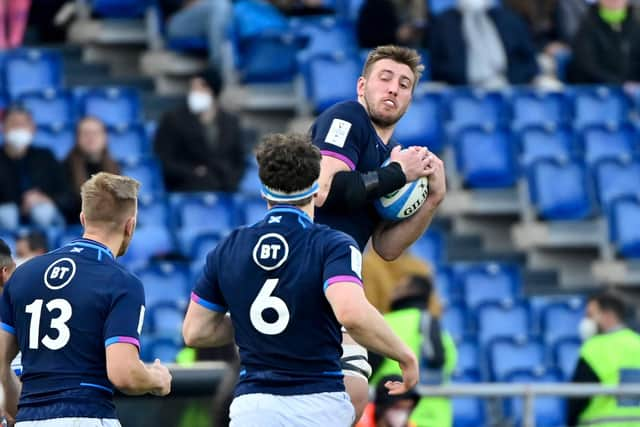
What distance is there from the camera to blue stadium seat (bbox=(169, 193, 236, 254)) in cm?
1390

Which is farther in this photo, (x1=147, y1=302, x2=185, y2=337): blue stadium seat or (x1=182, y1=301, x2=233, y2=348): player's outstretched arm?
(x1=147, y1=302, x2=185, y2=337): blue stadium seat

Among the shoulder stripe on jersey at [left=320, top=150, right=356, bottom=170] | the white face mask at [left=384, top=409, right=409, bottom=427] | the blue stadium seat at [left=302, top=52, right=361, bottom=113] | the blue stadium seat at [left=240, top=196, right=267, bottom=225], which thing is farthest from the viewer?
the blue stadium seat at [left=302, top=52, right=361, bottom=113]

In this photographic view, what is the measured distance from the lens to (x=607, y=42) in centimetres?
1677

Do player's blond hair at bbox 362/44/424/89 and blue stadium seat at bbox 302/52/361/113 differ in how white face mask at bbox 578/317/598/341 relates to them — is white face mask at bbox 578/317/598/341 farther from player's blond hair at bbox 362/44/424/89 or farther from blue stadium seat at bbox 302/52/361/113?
player's blond hair at bbox 362/44/424/89

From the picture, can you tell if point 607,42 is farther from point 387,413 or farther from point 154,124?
point 387,413

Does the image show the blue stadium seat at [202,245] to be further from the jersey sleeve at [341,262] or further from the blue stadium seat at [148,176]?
the jersey sleeve at [341,262]

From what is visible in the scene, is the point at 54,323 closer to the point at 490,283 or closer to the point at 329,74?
the point at 490,283

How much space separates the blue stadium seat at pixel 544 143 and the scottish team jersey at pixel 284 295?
29.9 feet

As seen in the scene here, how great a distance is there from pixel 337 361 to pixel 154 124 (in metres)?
8.73

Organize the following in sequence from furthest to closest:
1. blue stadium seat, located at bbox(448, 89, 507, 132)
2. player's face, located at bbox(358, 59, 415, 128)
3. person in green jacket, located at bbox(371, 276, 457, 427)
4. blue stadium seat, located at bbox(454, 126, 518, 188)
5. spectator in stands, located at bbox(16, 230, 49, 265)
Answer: blue stadium seat, located at bbox(448, 89, 507, 132) → blue stadium seat, located at bbox(454, 126, 518, 188) → spectator in stands, located at bbox(16, 230, 49, 265) → person in green jacket, located at bbox(371, 276, 457, 427) → player's face, located at bbox(358, 59, 415, 128)

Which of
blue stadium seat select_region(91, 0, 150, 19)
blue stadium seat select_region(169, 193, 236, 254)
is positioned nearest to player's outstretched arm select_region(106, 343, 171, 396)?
blue stadium seat select_region(169, 193, 236, 254)

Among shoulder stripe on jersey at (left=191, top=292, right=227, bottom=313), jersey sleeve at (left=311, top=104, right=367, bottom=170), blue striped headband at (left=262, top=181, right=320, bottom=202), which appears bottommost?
shoulder stripe on jersey at (left=191, top=292, right=227, bottom=313)

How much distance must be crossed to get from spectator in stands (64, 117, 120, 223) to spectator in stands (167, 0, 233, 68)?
108 inches

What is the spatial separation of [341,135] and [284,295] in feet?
3.59
